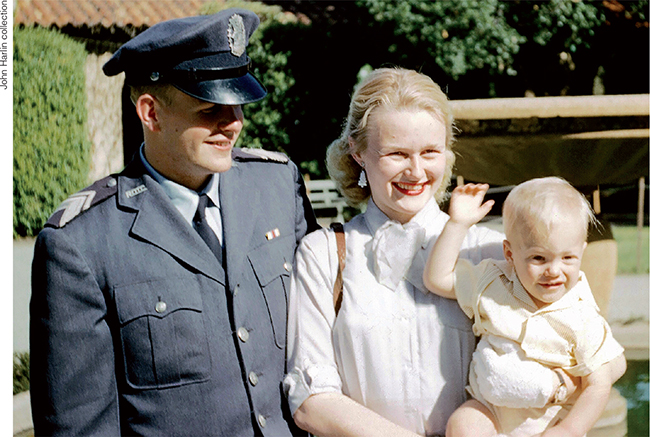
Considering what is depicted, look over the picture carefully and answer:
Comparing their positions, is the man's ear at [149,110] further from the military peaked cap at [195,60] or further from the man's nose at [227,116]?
the man's nose at [227,116]

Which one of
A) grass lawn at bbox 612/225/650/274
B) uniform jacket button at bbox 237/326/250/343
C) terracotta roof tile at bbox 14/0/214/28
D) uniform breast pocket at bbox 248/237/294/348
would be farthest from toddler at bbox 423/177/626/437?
terracotta roof tile at bbox 14/0/214/28

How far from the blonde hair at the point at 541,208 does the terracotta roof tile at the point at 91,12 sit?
9637 millimetres

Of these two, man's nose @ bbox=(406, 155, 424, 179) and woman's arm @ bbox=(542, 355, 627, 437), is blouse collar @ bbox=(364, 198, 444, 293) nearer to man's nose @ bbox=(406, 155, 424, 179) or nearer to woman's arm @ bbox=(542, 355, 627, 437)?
man's nose @ bbox=(406, 155, 424, 179)

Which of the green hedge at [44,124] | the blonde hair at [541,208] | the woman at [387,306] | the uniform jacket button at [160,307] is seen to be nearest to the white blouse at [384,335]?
the woman at [387,306]

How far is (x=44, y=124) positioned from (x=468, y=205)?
8.80 metres

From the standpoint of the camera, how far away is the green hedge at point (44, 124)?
377 inches

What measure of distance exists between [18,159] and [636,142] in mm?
8413

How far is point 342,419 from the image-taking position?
7.05 feet

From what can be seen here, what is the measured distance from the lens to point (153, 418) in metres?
2.15

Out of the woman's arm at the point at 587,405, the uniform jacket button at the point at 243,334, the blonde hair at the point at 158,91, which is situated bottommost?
the woman's arm at the point at 587,405

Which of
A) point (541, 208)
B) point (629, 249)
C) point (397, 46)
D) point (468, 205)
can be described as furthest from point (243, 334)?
point (397, 46)

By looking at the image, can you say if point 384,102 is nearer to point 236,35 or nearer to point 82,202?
point 236,35

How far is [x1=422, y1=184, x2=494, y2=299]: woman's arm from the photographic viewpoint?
221 cm

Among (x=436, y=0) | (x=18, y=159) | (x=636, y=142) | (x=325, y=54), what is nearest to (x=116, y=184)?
(x=636, y=142)
